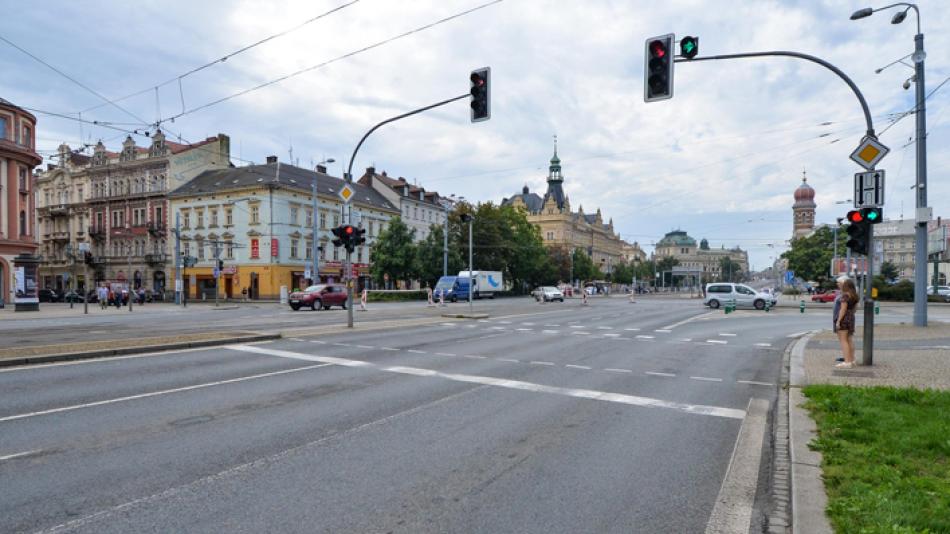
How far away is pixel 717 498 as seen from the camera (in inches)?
172

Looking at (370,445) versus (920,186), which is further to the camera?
(920,186)

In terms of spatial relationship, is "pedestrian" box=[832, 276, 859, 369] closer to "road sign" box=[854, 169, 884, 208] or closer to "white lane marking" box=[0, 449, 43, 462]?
"road sign" box=[854, 169, 884, 208]

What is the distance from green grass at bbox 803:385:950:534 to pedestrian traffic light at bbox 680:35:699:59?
7.23 m

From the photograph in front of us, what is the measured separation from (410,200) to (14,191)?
42401 mm

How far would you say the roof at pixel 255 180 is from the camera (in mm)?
55409

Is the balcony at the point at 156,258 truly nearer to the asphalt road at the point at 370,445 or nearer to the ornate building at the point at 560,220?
the asphalt road at the point at 370,445

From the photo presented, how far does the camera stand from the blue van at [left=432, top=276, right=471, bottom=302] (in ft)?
161

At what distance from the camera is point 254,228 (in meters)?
54.5

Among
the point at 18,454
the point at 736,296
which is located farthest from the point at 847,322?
the point at 736,296

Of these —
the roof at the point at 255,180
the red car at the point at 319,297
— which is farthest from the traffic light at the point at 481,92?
the roof at the point at 255,180

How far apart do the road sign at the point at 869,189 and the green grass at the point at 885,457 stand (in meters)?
4.83

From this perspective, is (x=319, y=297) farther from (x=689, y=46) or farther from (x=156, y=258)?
(x=156, y=258)

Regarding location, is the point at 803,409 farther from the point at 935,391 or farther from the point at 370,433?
the point at 370,433

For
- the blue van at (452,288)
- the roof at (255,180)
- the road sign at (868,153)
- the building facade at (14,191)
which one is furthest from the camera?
the roof at (255,180)
